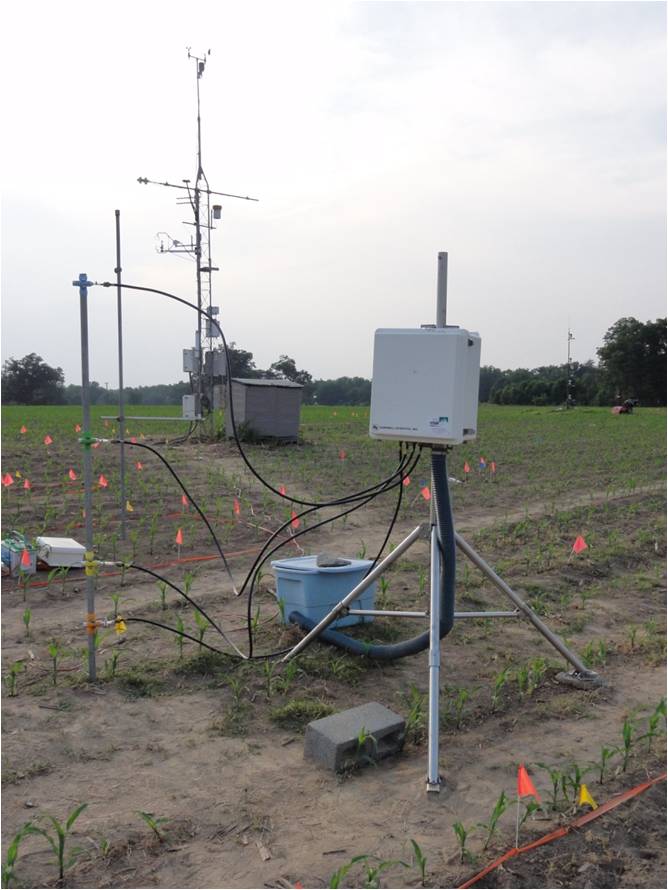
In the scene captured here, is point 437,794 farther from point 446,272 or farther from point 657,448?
point 657,448

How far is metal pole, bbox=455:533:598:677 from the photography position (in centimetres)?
399

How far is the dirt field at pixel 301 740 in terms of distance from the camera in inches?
107

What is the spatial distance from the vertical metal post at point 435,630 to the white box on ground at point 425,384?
151mm

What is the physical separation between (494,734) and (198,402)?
10651mm

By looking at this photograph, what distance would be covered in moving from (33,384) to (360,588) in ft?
186

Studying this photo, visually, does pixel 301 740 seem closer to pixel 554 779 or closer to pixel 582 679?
pixel 554 779

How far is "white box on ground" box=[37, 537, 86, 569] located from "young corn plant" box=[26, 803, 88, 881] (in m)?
3.36

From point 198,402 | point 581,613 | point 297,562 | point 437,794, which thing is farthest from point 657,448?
point 437,794

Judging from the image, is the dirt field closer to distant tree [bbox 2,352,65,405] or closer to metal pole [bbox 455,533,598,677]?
metal pole [bbox 455,533,598,677]

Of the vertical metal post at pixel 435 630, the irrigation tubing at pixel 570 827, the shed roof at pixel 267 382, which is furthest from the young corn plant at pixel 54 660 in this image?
the shed roof at pixel 267 382

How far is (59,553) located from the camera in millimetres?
6129

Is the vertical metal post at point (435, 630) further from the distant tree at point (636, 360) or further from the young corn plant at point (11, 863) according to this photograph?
the distant tree at point (636, 360)

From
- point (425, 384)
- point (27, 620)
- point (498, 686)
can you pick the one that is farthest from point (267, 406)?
point (425, 384)

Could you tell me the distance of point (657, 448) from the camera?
1803cm
